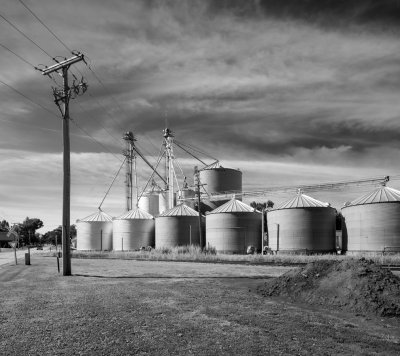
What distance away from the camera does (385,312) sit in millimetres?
10617

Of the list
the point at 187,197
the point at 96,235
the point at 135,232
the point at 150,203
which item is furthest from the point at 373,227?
the point at 150,203

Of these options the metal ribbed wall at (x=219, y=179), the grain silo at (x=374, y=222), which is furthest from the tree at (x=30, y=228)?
the grain silo at (x=374, y=222)

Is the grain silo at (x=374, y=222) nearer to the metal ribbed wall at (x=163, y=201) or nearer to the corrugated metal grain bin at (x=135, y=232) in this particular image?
the corrugated metal grain bin at (x=135, y=232)

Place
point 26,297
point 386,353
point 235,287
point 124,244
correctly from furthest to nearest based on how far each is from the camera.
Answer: point 124,244 < point 235,287 < point 26,297 < point 386,353

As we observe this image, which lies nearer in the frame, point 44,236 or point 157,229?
point 157,229

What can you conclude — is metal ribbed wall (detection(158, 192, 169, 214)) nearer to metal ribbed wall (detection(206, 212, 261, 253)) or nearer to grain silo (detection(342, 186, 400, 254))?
metal ribbed wall (detection(206, 212, 261, 253))

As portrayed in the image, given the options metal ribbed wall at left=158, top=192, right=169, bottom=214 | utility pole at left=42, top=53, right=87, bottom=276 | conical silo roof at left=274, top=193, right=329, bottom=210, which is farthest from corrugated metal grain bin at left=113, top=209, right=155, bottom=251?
utility pole at left=42, top=53, right=87, bottom=276

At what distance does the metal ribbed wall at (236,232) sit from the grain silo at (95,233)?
24168 millimetres

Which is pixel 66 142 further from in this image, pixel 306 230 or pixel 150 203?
pixel 150 203

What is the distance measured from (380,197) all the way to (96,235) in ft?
155

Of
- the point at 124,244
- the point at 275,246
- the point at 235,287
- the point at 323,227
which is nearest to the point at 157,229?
the point at 124,244

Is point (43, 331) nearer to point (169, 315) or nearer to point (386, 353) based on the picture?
point (169, 315)

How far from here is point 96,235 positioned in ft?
232

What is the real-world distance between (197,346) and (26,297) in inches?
324
